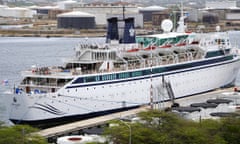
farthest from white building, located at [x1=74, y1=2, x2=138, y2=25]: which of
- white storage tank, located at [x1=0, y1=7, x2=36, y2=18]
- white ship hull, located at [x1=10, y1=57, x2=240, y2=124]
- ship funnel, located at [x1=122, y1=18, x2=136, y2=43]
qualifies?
ship funnel, located at [x1=122, y1=18, x2=136, y2=43]

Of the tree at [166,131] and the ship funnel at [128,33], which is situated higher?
the ship funnel at [128,33]

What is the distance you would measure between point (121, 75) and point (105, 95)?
1.71 meters

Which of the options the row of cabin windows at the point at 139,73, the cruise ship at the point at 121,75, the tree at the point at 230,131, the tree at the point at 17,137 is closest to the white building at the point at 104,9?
the cruise ship at the point at 121,75

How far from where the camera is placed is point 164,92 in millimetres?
42562

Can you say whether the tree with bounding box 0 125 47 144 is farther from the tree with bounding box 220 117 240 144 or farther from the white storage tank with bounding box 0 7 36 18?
the white storage tank with bounding box 0 7 36 18

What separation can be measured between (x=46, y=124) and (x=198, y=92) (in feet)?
44.2

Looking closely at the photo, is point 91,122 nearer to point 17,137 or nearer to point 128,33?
point 128,33

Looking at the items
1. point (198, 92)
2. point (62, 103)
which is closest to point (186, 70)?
point (198, 92)

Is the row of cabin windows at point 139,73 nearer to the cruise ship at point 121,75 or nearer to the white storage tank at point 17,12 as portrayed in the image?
the cruise ship at point 121,75

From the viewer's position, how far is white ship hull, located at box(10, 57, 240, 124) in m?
35.5

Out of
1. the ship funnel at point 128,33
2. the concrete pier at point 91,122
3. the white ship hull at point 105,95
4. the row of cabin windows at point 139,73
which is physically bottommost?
the concrete pier at point 91,122

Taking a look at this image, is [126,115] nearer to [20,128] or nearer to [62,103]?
[62,103]

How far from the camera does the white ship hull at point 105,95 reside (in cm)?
3550

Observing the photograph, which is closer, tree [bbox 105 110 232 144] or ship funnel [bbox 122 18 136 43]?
tree [bbox 105 110 232 144]
